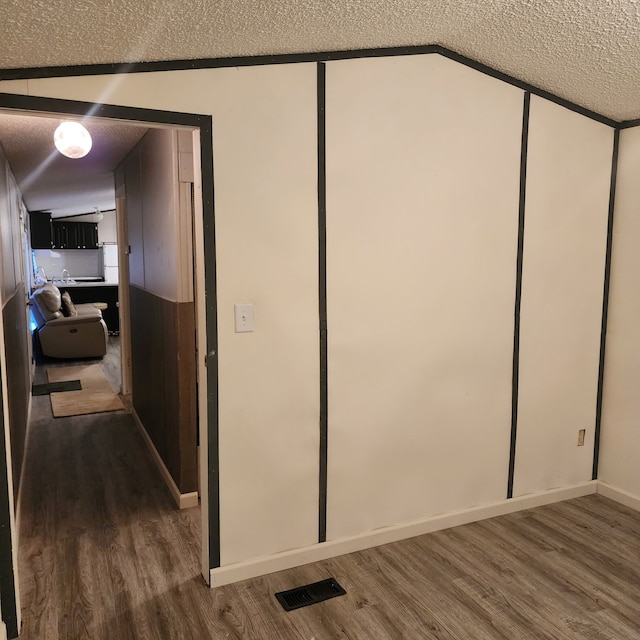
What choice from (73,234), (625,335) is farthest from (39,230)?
(625,335)

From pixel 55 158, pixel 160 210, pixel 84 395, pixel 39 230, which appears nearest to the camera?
pixel 160 210

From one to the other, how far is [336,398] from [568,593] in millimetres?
1305

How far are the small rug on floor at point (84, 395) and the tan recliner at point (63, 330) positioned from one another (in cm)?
54

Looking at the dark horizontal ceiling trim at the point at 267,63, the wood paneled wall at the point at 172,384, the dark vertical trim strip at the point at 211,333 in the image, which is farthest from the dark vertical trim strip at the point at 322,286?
the wood paneled wall at the point at 172,384

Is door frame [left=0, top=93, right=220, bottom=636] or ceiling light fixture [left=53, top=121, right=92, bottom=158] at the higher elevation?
ceiling light fixture [left=53, top=121, right=92, bottom=158]

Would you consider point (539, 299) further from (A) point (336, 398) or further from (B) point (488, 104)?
(A) point (336, 398)

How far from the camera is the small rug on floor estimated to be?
528cm

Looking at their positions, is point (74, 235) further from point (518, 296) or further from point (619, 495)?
point (619, 495)

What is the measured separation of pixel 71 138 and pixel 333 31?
1784 millimetres

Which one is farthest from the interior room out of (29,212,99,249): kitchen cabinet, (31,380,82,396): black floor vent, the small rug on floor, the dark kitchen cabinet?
(29,212,99,249): kitchen cabinet

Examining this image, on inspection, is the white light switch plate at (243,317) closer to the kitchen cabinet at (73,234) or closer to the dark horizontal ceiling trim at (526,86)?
the dark horizontal ceiling trim at (526,86)

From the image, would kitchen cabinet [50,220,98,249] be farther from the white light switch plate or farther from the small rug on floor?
the white light switch plate

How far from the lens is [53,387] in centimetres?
613

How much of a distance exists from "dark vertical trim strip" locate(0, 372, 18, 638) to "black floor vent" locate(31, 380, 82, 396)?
4.01 metres
